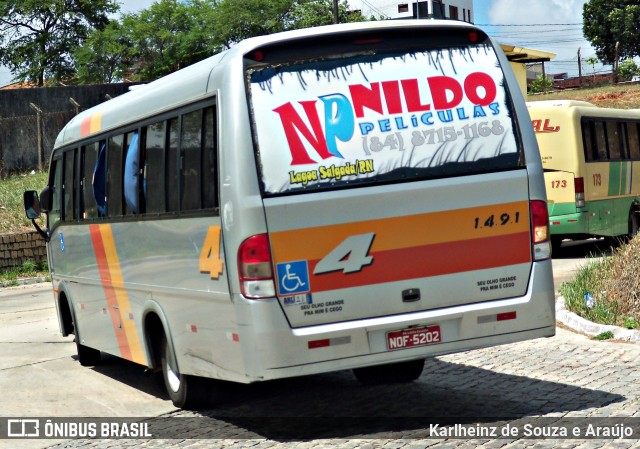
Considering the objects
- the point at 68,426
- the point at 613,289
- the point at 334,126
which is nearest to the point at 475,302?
the point at 334,126

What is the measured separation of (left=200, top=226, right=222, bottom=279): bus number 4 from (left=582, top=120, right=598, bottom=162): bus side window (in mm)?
16707

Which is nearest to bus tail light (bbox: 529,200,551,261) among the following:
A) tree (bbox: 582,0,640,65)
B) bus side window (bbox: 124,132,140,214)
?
bus side window (bbox: 124,132,140,214)

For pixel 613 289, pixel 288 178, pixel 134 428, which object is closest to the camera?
pixel 288 178

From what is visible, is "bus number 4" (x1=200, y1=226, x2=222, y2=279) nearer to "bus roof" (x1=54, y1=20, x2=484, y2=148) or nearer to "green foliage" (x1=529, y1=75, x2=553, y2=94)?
"bus roof" (x1=54, y1=20, x2=484, y2=148)

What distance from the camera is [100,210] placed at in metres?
11.1

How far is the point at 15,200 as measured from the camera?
28.7 m

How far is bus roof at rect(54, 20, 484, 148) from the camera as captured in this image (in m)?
7.98

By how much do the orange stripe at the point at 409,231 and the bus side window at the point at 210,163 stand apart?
751 mm

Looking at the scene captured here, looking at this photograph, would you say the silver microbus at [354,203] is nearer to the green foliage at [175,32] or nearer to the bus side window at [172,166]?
the bus side window at [172,166]

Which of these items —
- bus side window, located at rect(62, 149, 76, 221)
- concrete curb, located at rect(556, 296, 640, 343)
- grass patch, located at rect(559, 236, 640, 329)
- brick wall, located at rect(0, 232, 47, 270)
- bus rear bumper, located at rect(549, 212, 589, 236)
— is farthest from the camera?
brick wall, located at rect(0, 232, 47, 270)

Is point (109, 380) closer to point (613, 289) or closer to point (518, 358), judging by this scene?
point (518, 358)

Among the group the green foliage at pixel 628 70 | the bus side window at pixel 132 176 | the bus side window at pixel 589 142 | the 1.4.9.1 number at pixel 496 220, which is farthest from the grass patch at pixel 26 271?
the green foliage at pixel 628 70

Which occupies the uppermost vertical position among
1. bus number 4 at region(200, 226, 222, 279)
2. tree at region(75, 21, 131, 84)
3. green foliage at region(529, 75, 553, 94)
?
tree at region(75, 21, 131, 84)

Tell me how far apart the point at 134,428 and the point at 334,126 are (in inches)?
123
